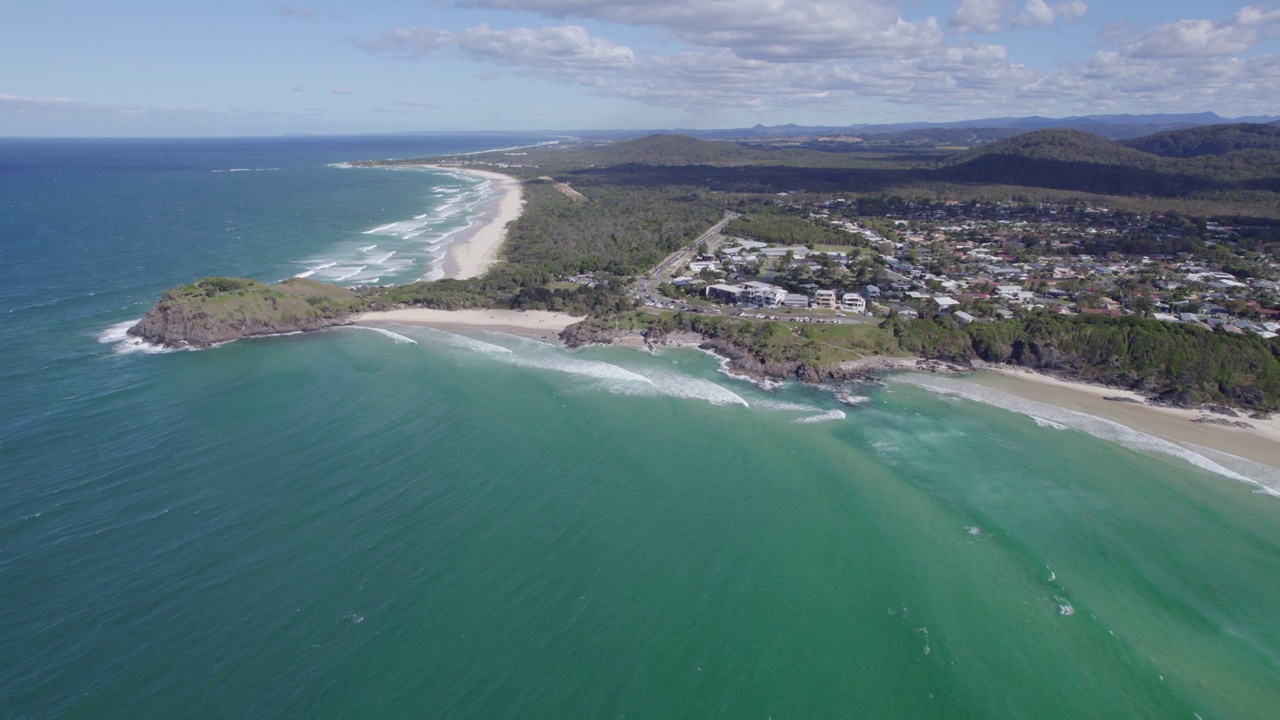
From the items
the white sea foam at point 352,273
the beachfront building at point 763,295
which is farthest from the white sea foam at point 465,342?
the beachfront building at point 763,295

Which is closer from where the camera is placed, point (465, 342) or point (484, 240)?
point (465, 342)

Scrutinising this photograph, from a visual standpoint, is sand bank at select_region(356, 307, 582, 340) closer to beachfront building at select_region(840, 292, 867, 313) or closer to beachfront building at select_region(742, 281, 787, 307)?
beachfront building at select_region(742, 281, 787, 307)

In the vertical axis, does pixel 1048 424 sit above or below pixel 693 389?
below

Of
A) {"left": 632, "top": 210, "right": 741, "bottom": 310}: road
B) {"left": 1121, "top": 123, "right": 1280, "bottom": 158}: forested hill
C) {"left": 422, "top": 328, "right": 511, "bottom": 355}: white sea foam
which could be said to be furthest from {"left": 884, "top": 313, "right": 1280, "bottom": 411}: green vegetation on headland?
{"left": 1121, "top": 123, "right": 1280, "bottom": 158}: forested hill

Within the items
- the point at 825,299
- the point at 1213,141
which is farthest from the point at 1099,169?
the point at 825,299

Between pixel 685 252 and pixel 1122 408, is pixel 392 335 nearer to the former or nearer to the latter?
pixel 685 252

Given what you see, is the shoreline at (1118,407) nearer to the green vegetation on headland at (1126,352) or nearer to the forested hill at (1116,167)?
the green vegetation on headland at (1126,352)
